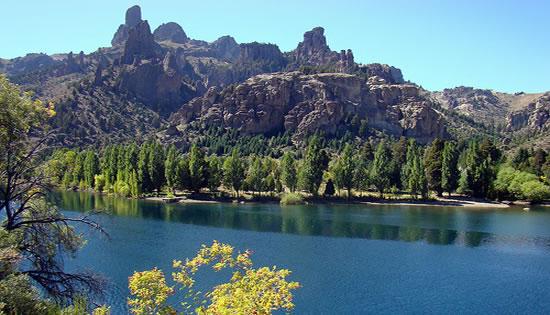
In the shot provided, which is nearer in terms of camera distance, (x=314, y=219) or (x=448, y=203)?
(x=314, y=219)

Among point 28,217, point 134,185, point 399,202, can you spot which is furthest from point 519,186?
point 28,217

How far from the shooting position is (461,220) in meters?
112

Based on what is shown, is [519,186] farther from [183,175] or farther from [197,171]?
[183,175]

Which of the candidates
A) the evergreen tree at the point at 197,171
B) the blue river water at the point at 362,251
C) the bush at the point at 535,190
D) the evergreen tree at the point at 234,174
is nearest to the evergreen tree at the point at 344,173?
the blue river water at the point at 362,251

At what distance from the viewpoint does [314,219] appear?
360 ft

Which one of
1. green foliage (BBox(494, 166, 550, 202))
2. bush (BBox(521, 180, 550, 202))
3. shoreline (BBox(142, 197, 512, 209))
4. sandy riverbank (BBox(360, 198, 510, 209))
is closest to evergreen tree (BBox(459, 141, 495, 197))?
green foliage (BBox(494, 166, 550, 202))

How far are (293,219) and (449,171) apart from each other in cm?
6370

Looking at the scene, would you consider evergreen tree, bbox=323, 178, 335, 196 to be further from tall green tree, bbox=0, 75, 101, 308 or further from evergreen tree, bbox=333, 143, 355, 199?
tall green tree, bbox=0, 75, 101, 308

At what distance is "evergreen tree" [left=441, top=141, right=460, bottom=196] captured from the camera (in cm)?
14938

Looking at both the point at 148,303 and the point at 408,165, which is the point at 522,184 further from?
the point at 148,303

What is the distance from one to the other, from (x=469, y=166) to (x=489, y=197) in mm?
11424

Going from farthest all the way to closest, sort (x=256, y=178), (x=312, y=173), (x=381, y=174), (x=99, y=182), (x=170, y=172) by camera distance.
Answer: (x=99, y=182) → (x=381, y=174) → (x=312, y=173) → (x=256, y=178) → (x=170, y=172)

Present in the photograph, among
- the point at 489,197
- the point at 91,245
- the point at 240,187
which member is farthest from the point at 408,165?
the point at 91,245

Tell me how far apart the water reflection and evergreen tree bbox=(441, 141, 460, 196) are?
20.7 metres
